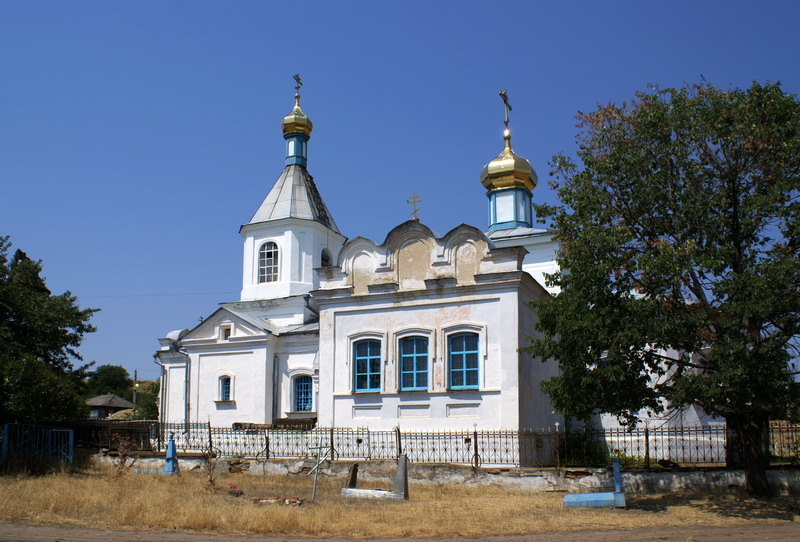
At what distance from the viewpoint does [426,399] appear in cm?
1886

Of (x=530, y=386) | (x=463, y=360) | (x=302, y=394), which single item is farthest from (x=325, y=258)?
(x=530, y=386)

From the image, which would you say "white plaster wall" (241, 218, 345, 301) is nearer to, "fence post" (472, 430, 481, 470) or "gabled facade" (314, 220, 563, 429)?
"gabled facade" (314, 220, 563, 429)

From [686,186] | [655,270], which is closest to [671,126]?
[686,186]

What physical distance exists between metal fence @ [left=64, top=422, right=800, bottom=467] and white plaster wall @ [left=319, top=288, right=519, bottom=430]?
0.42 meters

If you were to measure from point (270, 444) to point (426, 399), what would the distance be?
14.6 ft

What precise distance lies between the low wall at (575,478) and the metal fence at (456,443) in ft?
1.79

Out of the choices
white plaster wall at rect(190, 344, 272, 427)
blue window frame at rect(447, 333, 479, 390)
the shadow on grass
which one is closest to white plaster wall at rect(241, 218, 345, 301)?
white plaster wall at rect(190, 344, 272, 427)

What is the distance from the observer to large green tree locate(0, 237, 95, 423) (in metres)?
17.9

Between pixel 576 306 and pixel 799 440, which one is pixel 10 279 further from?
pixel 799 440

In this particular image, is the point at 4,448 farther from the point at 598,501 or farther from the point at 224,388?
the point at 598,501

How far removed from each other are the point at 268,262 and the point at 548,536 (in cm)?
2034

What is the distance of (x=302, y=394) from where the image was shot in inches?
1013

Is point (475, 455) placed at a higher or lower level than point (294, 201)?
lower

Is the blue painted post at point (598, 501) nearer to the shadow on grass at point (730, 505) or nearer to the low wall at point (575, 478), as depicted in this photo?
the shadow on grass at point (730, 505)
